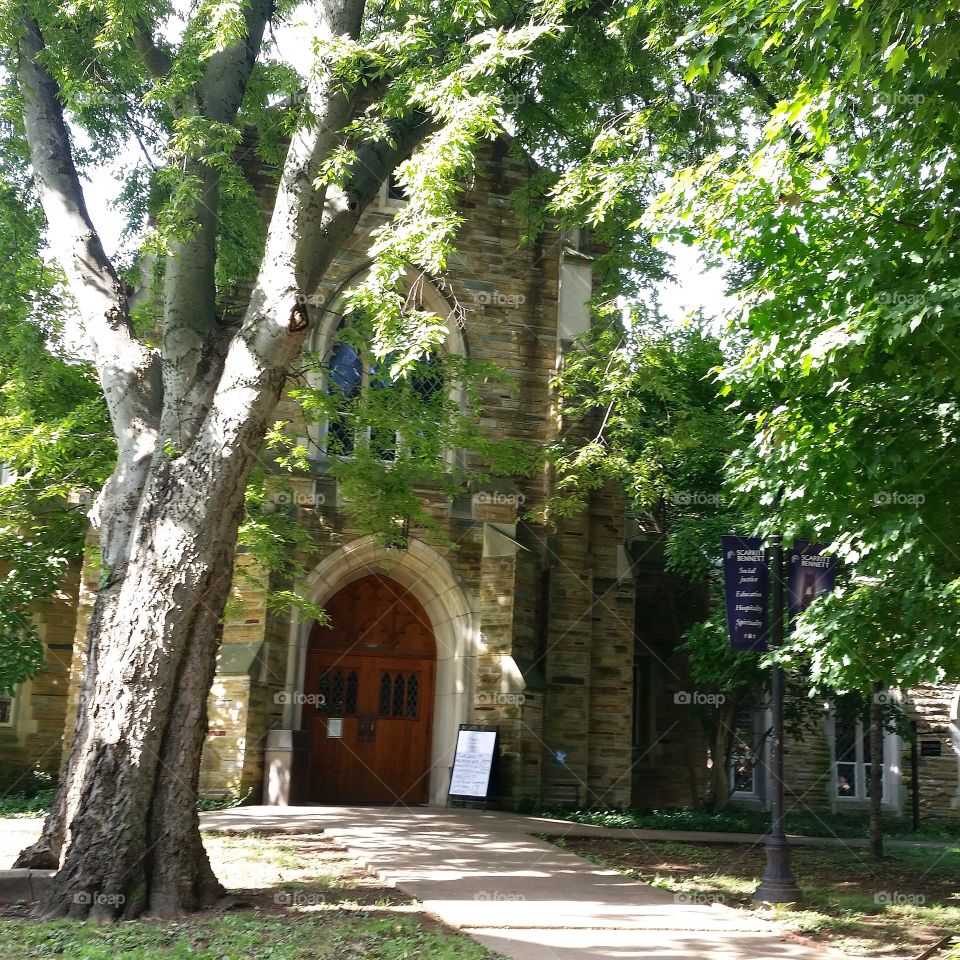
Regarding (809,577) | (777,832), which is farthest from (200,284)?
(777,832)

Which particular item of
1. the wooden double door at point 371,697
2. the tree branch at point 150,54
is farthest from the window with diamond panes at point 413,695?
the tree branch at point 150,54

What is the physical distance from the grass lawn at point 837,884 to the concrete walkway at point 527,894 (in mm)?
530

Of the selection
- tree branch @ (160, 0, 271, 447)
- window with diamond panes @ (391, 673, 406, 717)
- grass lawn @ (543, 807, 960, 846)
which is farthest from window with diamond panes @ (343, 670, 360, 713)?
tree branch @ (160, 0, 271, 447)

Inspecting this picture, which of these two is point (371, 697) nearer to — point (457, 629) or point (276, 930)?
point (457, 629)

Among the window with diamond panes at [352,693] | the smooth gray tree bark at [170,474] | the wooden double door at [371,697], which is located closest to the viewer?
the smooth gray tree bark at [170,474]

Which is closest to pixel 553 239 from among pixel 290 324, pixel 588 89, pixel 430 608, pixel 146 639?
pixel 588 89

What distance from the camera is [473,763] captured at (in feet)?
44.8

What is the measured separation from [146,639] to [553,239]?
36.4 feet

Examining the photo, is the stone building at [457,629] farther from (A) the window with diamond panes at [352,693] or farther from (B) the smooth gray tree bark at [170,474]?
(B) the smooth gray tree bark at [170,474]

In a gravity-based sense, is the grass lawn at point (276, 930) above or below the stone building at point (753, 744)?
below

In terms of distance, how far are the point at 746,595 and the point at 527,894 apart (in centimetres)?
329

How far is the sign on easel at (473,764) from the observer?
1346cm

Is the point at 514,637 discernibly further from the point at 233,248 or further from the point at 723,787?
the point at 233,248

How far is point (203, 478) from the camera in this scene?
7.65 meters
